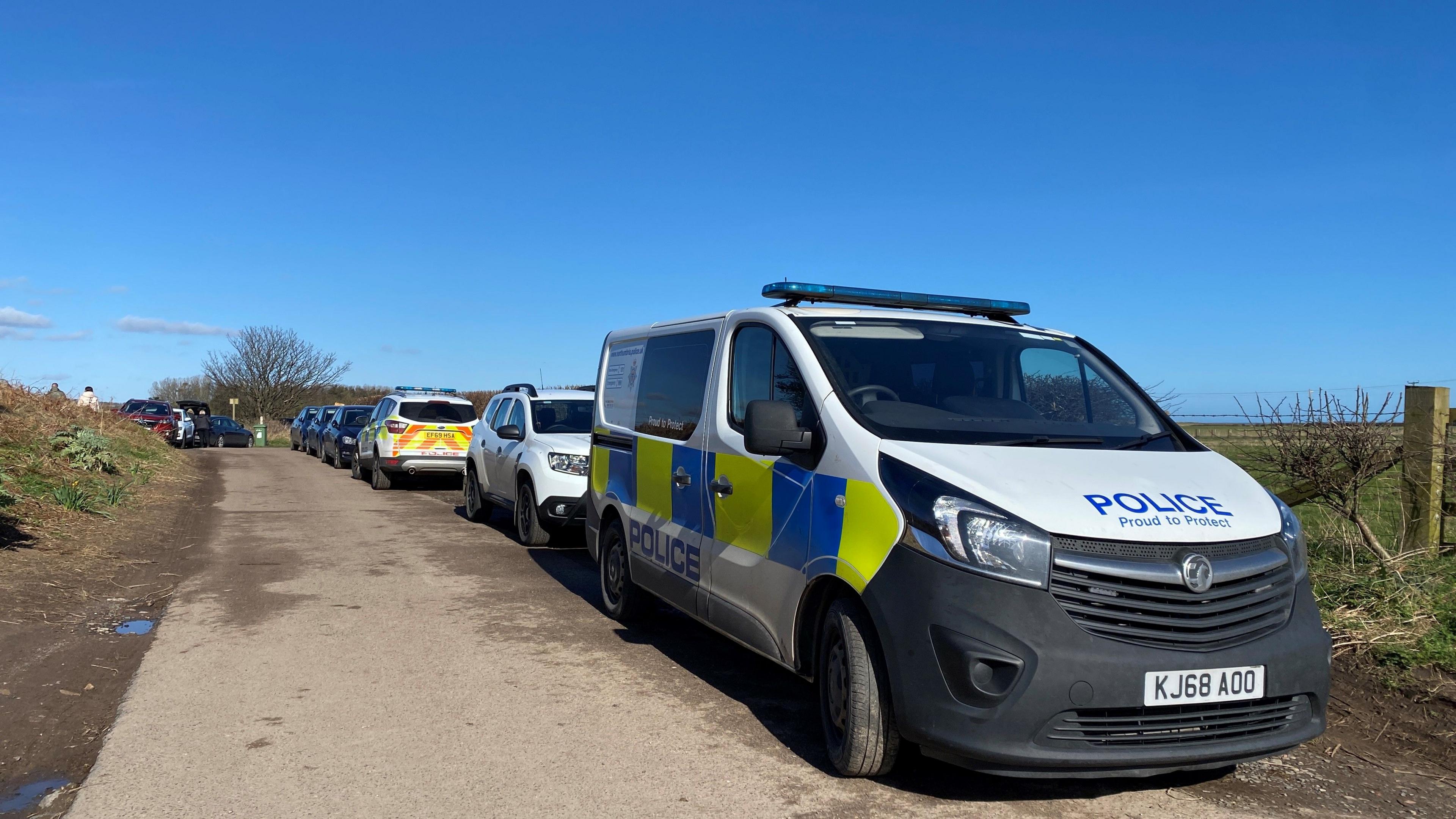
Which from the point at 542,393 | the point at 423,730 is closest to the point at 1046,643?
the point at 423,730

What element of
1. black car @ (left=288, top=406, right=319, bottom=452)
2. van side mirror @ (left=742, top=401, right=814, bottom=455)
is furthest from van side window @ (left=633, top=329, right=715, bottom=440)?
black car @ (left=288, top=406, right=319, bottom=452)

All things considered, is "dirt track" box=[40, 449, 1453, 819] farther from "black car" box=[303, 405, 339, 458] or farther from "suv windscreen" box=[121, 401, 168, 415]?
"suv windscreen" box=[121, 401, 168, 415]

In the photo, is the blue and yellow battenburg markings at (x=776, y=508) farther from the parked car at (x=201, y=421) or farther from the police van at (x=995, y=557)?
the parked car at (x=201, y=421)

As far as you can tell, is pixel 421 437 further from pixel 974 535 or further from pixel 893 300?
pixel 974 535

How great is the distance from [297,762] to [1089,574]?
10.4 ft

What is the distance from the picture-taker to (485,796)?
393 cm

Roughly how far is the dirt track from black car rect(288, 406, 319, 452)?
27.2m

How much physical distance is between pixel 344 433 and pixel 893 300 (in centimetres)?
2047

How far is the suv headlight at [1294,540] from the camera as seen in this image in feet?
12.8

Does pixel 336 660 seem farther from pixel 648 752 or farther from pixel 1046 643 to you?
pixel 1046 643

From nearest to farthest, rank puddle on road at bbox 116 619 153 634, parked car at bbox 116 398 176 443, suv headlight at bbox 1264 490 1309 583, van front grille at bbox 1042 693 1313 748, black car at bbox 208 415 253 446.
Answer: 1. van front grille at bbox 1042 693 1313 748
2. suv headlight at bbox 1264 490 1309 583
3. puddle on road at bbox 116 619 153 634
4. parked car at bbox 116 398 176 443
5. black car at bbox 208 415 253 446

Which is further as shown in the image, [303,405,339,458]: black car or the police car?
[303,405,339,458]: black car

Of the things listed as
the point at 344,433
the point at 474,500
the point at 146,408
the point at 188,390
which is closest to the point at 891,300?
the point at 474,500

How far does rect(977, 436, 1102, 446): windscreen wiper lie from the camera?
Result: 4219 millimetres
